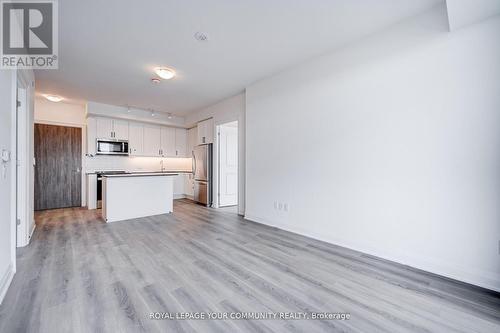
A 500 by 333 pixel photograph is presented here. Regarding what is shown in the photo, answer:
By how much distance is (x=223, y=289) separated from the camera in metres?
1.97

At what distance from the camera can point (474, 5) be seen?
1.88 metres

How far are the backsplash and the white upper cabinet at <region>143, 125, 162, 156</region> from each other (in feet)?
1.02

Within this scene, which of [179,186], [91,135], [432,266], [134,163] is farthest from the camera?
[179,186]

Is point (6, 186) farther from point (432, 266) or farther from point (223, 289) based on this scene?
point (432, 266)

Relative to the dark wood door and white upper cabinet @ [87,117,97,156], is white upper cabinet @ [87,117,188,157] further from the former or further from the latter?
the dark wood door

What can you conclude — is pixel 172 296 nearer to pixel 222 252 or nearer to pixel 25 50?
pixel 222 252

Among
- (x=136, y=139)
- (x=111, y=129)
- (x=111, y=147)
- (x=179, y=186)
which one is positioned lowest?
(x=179, y=186)

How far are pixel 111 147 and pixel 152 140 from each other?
1.15 meters

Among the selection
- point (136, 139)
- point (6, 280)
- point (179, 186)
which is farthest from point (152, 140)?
point (6, 280)

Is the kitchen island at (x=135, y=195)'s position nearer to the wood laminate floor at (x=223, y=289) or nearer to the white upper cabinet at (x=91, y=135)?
the wood laminate floor at (x=223, y=289)

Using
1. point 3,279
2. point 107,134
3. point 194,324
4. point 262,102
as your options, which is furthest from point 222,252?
point 107,134

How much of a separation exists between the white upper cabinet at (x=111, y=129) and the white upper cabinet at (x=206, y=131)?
211 centimetres

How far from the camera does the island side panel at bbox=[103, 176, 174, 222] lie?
14.0 ft

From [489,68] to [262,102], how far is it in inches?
116
